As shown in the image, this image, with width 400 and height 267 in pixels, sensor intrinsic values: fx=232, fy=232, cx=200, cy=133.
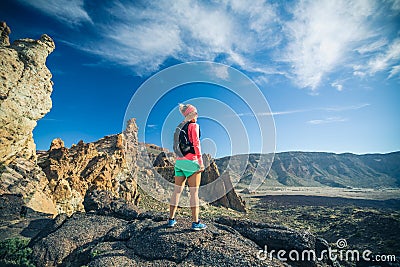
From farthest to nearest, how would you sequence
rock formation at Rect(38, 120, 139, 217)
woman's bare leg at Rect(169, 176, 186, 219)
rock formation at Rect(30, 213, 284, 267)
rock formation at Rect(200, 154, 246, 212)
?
1. rock formation at Rect(200, 154, 246, 212)
2. rock formation at Rect(38, 120, 139, 217)
3. woman's bare leg at Rect(169, 176, 186, 219)
4. rock formation at Rect(30, 213, 284, 267)

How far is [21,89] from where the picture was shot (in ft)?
44.4

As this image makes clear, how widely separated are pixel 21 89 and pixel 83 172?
13.1 metres

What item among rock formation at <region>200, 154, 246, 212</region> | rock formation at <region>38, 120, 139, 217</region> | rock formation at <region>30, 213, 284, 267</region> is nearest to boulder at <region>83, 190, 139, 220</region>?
rock formation at <region>30, 213, 284, 267</region>

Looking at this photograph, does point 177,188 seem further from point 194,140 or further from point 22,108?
point 22,108

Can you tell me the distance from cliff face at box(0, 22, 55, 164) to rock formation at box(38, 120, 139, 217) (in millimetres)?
4242

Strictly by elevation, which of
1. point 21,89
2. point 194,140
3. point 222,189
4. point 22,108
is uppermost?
point 21,89

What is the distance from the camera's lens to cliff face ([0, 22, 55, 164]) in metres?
12.9

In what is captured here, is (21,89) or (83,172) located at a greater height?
(21,89)

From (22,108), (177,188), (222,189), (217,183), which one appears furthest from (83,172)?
(222,189)

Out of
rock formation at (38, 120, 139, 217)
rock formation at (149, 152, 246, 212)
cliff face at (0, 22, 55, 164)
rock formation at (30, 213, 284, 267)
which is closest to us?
rock formation at (30, 213, 284, 267)

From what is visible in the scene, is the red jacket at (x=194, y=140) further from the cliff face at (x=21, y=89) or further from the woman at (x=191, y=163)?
the cliff face at (x=21, y=89)

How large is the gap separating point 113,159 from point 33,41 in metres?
17.2

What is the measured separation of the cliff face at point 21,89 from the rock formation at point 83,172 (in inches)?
167

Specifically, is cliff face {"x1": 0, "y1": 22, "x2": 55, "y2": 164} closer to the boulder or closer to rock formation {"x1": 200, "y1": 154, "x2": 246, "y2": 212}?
the boulder
